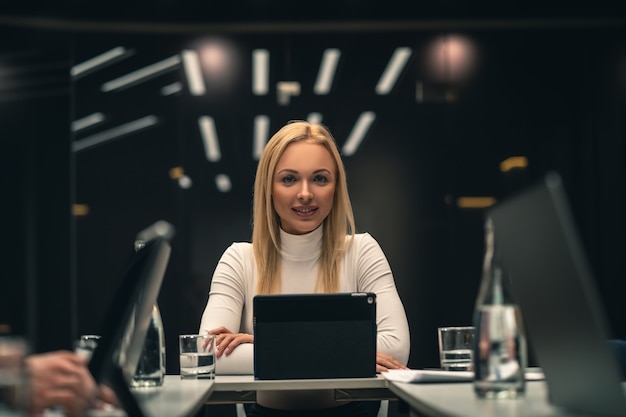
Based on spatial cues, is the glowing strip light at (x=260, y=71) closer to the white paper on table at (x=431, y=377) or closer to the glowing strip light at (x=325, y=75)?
the glowing strip light at (x=325, y=75)

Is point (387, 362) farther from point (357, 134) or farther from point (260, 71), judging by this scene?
point (260, 71)

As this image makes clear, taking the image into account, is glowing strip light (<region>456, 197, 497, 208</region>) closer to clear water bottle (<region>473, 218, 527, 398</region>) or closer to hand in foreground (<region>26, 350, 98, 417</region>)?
clear water bottle (<region>473, 218, 527, 398</region>)

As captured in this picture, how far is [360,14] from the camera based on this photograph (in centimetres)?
557

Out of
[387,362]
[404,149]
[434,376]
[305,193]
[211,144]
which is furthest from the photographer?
[404,149]

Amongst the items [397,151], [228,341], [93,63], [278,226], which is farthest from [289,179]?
[93,63]

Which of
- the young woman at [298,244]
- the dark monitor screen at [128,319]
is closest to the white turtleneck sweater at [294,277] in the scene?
the young woman at [298,244]

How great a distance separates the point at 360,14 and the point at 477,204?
4.61 ft

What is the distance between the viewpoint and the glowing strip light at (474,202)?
5488 millimetres

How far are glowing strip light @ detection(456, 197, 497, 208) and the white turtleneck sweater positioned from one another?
2.54 metres

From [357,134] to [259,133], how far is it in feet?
2.01

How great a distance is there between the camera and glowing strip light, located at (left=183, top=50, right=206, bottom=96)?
5.52 meters

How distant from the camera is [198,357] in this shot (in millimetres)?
2383

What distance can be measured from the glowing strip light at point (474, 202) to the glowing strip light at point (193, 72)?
175 cm

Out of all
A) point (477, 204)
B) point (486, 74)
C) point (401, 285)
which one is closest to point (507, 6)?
point (486, 74)
